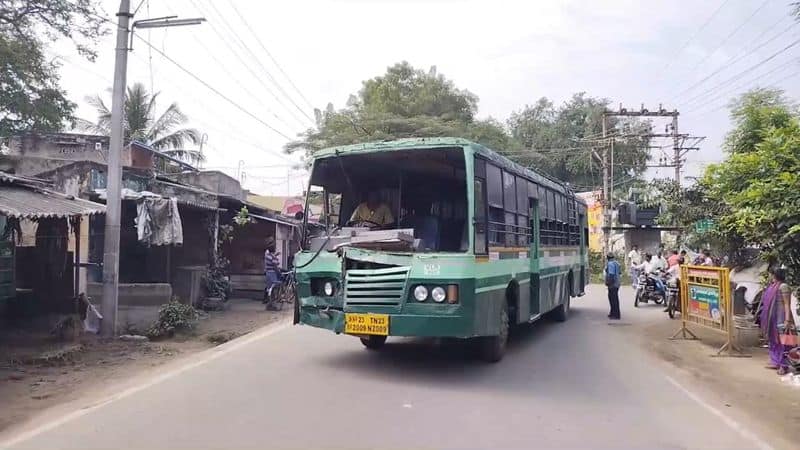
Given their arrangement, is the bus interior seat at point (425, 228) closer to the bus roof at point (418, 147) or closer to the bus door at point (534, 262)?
the bus roof at point (418, 147)

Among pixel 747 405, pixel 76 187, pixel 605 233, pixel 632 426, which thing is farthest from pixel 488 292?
pixel 605 233

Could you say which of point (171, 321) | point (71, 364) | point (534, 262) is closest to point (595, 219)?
point (534, 262)

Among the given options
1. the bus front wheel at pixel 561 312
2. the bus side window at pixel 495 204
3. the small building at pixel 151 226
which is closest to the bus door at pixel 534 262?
the bus side window at pixel 495 204

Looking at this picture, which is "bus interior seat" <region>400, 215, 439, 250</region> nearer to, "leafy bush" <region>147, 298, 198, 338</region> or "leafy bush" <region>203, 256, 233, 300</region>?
"leafy bush" <region>147, 298, 198, 338</region>

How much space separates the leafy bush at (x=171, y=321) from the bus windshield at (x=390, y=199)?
453 centimetres

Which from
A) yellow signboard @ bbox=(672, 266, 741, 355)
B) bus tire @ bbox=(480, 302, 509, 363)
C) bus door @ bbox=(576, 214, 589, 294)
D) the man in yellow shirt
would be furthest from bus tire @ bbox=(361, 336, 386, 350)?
bus door @ bbox=(576, 214, 589, 294)

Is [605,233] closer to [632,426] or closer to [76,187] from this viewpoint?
[76,187]

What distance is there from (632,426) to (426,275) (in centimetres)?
260

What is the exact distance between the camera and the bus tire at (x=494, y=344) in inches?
336

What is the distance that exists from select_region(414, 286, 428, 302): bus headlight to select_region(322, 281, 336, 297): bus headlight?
1.17 m

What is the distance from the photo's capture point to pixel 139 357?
966 cm

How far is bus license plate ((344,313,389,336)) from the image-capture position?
7344 mm

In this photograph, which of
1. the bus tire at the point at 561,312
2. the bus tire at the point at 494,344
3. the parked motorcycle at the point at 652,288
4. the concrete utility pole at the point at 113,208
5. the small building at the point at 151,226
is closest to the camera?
the bus tire at the point at 494,344

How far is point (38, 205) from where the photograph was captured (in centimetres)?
979
